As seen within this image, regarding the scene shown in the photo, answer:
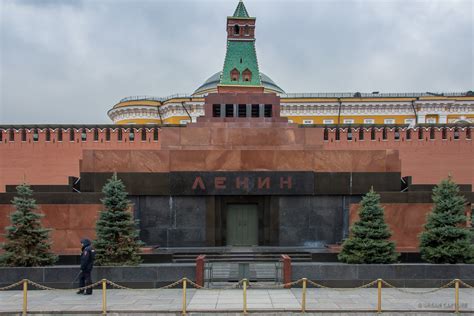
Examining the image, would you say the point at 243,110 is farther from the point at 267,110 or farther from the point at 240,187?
the point at 240,187

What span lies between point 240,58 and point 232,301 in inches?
584

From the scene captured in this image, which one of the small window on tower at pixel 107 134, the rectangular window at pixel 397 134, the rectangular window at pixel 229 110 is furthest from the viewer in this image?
the rectangular window at pixel 397 134

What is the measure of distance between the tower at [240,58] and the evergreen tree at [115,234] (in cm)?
1086

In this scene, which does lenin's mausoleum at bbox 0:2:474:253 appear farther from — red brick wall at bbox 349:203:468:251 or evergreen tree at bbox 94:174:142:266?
evergreen tree at bbox 94:174:142:266

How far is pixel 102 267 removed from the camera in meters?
12.1

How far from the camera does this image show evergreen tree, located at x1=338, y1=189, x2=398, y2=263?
12.5 m

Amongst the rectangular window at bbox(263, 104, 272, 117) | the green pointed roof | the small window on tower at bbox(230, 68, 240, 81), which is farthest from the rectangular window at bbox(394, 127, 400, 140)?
the green pointed roof

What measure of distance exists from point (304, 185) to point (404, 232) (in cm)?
372

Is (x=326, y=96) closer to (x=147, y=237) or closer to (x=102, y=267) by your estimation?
(x=147, y=237)

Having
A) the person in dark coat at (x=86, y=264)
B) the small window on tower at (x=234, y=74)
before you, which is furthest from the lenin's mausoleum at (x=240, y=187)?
the person in dark coat at (x=86, y=264)

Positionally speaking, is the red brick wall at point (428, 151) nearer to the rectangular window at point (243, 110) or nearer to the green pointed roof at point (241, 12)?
the rectangular window at point (243, 110)

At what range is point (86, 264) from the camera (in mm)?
11391

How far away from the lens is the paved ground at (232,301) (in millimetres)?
10055

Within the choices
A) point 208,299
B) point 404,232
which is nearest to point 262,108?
point 404,232
